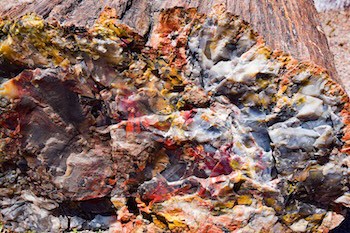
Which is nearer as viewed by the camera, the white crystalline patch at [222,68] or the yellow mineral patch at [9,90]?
the white crystalline patch at [222,68]

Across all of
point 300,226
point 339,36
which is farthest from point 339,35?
point 300,226

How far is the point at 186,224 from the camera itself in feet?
6.33

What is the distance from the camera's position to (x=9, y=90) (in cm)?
204

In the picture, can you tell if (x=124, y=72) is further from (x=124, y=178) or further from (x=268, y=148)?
(x=268, y=148)

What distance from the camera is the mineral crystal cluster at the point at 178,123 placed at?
72.7 inches

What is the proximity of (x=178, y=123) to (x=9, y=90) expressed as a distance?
2.33 feet

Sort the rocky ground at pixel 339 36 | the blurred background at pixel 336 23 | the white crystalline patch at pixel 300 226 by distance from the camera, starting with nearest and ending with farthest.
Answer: the white crystalline patch at pixel 300 226 < the rocky ground at pixel 339 36 < the blurred background at pixel 336 23

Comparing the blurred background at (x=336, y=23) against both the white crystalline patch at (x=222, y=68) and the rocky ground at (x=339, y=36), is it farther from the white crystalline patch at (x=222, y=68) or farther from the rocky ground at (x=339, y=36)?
the white crystalline patch at (x=222, y=68)

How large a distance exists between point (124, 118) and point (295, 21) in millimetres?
859

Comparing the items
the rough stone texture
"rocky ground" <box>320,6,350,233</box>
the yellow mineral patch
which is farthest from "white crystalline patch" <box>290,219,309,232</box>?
"rocky ground" <box>320,6,350,233</box>

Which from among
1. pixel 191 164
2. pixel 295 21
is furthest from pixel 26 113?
pixel 295 21

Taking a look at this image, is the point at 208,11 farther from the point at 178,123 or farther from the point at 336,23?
the point at 336,23

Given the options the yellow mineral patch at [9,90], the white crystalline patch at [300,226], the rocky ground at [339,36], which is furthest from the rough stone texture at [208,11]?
the rocky ground at [339,36]

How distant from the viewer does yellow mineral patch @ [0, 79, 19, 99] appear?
2.04 meters
